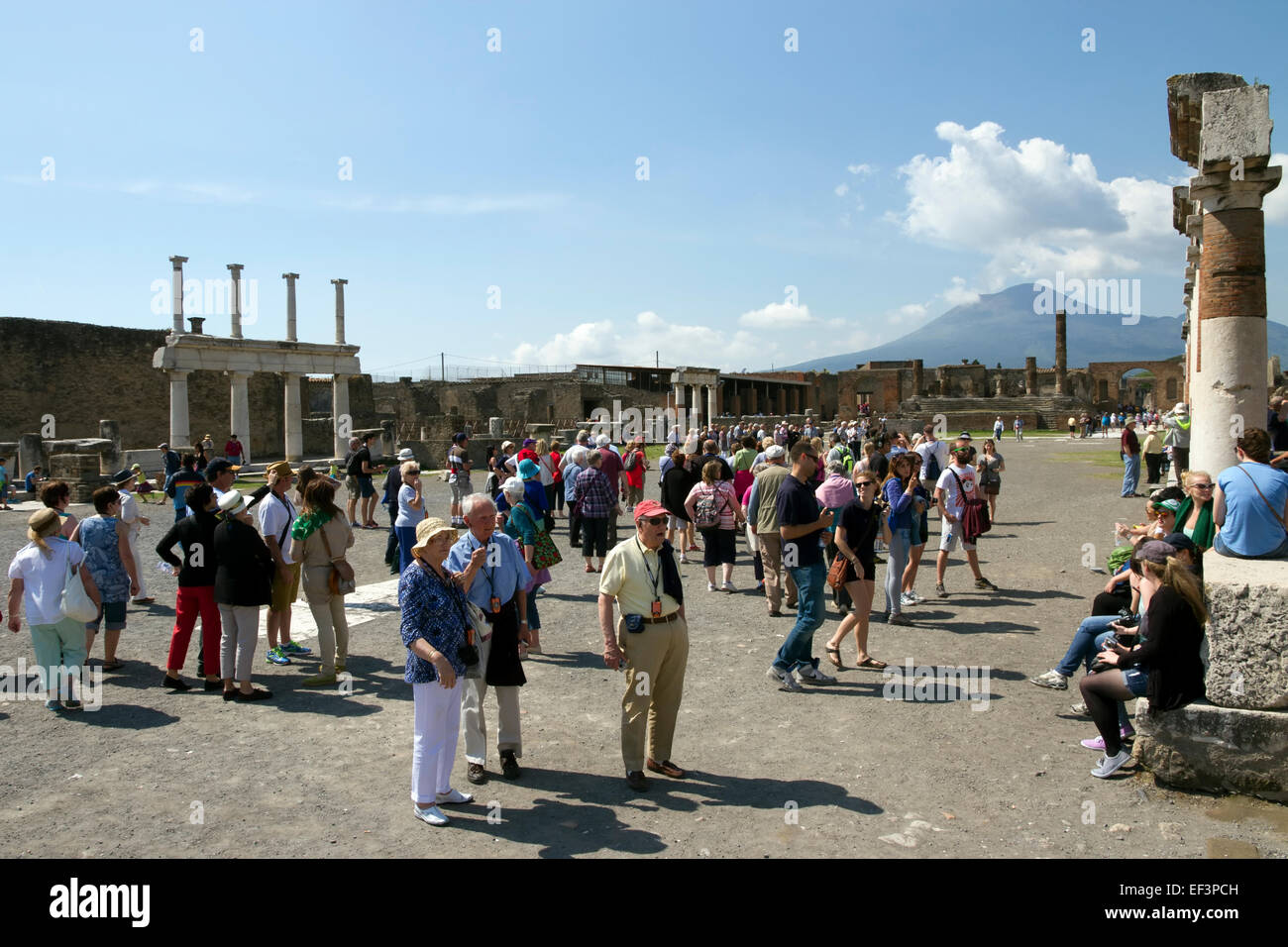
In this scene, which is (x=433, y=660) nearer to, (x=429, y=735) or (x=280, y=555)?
(x=429, y=735)

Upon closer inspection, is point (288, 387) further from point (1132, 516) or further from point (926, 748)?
point (926, 748)

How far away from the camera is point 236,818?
4555 mm

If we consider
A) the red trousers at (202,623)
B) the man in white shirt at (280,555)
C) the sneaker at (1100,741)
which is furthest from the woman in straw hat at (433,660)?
the sneaker at (1100,741)

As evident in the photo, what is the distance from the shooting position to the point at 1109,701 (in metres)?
5.05

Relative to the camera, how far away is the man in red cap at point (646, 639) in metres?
4.93

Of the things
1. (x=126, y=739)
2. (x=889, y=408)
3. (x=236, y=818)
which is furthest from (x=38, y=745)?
(x=889, y=408)

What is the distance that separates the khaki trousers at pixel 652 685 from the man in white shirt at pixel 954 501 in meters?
5.50

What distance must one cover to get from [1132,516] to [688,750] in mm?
13239

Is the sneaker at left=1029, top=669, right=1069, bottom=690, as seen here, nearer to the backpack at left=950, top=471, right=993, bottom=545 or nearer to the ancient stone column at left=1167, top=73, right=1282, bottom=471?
the backpack at left=950, top=471, right=993, bottom=545

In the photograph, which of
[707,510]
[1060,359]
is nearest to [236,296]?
[707,510]

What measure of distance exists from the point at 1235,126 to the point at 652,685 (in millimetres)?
8960

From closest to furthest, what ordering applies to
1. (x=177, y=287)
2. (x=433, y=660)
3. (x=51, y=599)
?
(x=433, y=660), (x=51, y=599), (x=177, y=287)

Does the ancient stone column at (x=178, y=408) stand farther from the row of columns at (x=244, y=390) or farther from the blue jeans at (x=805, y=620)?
the blue jeans at (x=805, y=620)

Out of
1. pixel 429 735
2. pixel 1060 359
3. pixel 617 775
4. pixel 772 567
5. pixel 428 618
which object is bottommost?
pixel 617 775
